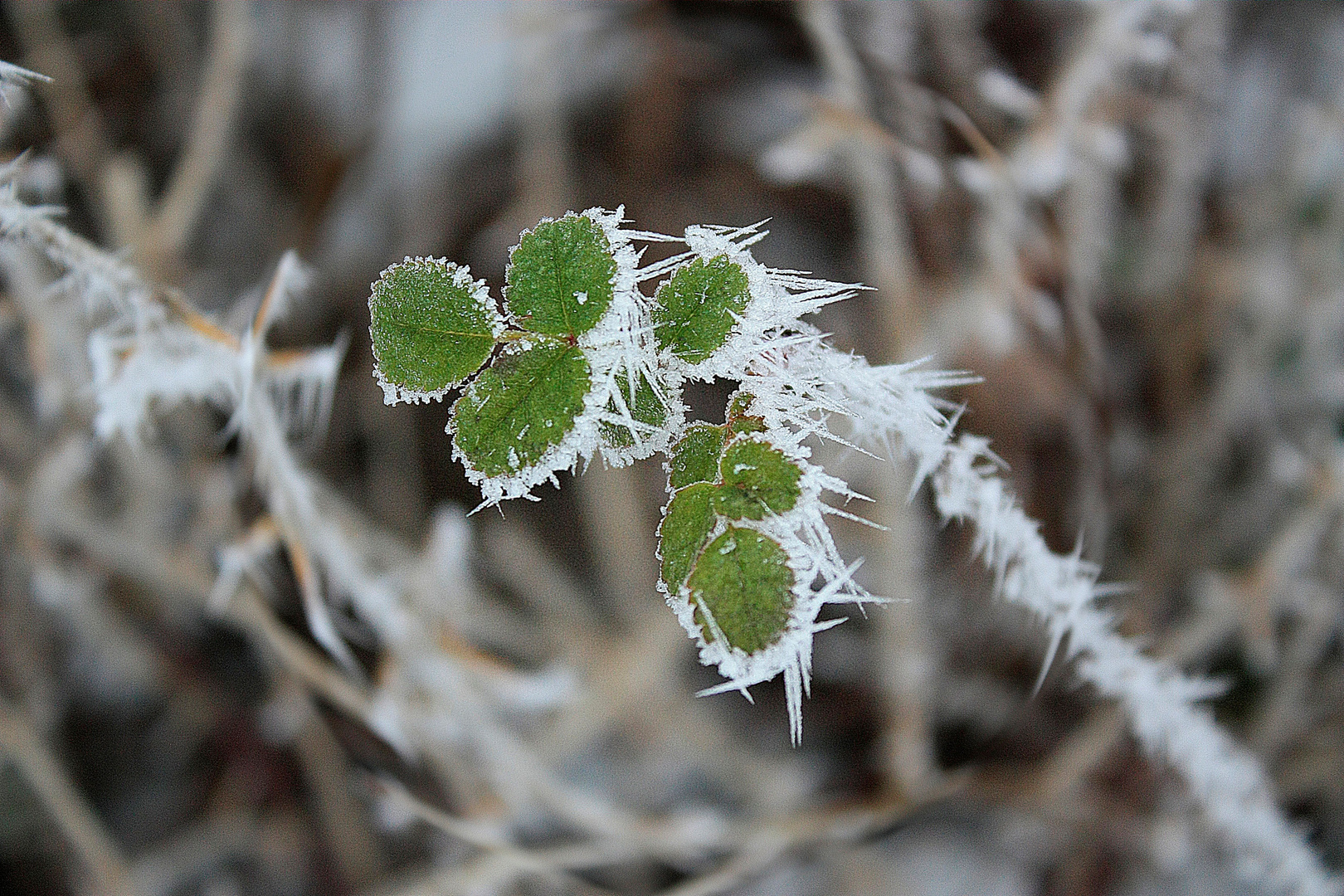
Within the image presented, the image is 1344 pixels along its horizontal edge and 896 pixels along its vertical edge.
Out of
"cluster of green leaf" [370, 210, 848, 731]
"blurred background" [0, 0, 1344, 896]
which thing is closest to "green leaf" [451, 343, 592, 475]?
"cluster of green leaf" [370, 210, 848, 731]

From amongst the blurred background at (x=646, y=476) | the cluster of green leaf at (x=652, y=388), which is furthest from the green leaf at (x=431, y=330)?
the blurred background at (x=646, y=476)

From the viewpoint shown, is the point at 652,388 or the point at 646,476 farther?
the point at 646,476

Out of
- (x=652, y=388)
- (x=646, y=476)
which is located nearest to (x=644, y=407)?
(x=652, y=388)

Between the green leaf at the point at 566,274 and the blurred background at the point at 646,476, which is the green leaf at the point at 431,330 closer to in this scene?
the green leaf at the point at 566,274

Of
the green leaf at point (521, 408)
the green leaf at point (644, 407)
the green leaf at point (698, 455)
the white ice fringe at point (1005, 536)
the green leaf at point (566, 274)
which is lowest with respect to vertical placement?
the white ice fringe at point (1005, 536)

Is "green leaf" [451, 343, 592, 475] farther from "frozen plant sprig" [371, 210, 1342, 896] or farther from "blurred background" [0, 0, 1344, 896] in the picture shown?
"blurred background" [0, 0, 1344, 896]

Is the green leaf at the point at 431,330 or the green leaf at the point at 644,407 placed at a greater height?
the green leaf at the point at 431,330

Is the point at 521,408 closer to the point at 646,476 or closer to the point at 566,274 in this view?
the point at 566,274
